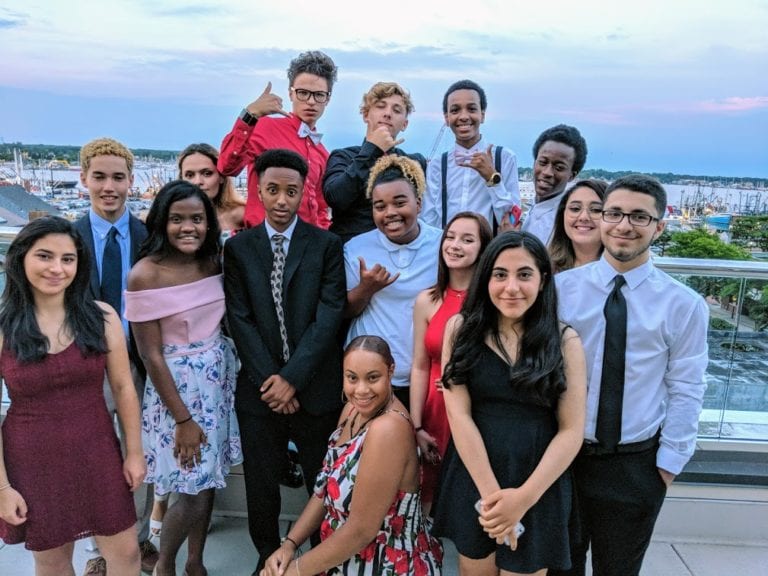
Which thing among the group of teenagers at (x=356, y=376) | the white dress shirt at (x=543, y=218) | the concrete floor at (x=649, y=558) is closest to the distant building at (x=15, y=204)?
the group of teenagers at (x=356, y=376)

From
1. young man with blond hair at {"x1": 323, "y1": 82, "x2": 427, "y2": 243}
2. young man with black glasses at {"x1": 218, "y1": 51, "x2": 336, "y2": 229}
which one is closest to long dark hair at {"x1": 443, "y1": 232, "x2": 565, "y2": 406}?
young man with blond hair at {"x1": 323, "y1": 82, "x2": 427, "y2": 243}

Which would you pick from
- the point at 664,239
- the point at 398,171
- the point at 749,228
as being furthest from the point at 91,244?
the point at 749,228

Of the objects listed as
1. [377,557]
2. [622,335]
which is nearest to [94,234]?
[377,557]

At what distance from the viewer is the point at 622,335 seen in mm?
1992

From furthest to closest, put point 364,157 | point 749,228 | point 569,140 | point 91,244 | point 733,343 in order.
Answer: point 749,228 → point 733,343 → point 569,140 → point 364,157 → point 91,244

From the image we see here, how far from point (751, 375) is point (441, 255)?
87.5 inches

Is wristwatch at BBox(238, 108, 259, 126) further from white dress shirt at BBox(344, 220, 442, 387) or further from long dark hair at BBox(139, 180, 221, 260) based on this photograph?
white dress shirt at BBox(344, 220, 442, 387)

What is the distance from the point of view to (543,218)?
301 centimetres

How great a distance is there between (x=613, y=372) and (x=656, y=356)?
0.16m

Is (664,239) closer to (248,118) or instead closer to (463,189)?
(463,189)

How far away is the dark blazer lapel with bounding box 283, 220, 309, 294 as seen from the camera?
8.06 feet

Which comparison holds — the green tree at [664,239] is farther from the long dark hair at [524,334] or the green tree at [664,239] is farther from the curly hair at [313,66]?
the curly hair at [313,66]

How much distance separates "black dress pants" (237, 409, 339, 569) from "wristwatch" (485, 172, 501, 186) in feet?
5.05

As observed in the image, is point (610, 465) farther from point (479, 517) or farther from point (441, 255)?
point (441, 255)
